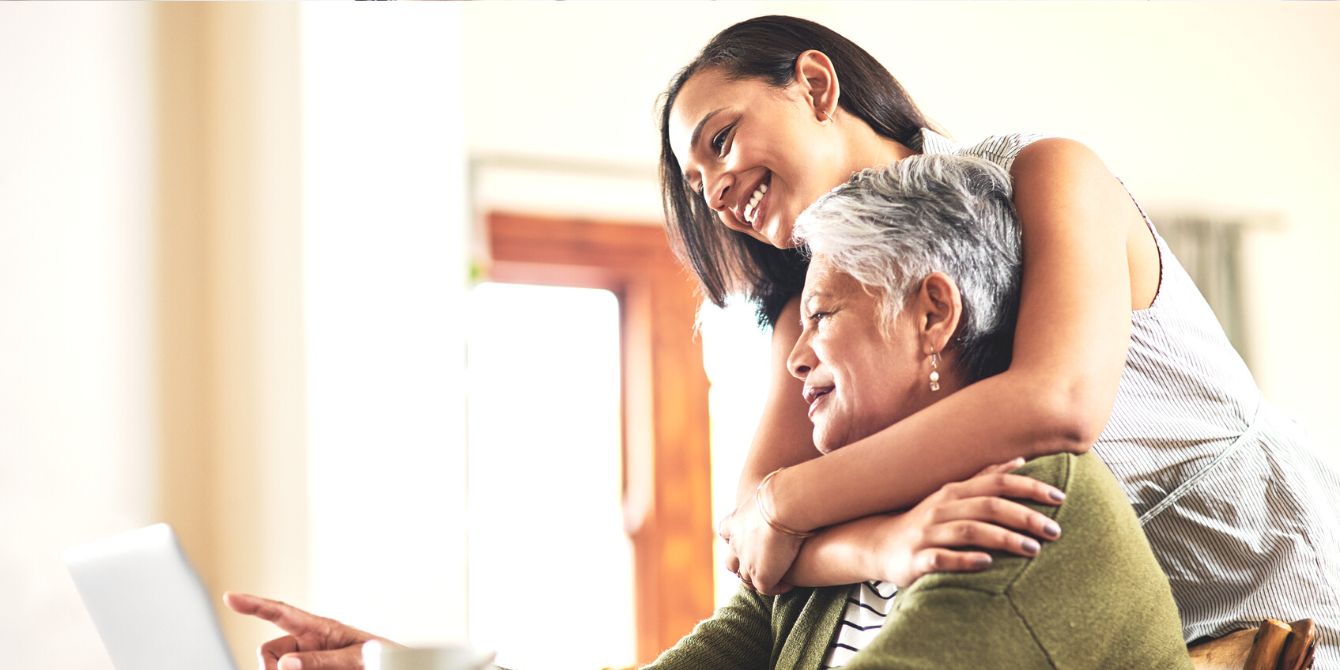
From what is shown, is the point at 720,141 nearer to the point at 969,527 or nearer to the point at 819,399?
the point at 819,399

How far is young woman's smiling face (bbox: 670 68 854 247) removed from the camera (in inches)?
67.8

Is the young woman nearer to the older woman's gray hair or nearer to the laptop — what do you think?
the older woman's gray hair

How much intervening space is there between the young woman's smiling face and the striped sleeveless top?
0.31 meters

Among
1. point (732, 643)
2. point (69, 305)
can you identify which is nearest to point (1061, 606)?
point (732, 643)

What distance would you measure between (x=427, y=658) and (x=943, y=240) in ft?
2.24

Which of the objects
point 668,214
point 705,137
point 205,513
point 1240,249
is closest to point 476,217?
point 205,513

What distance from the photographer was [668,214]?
2043mm

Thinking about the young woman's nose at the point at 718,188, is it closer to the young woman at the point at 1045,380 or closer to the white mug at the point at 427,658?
the young woman at the point at 1045,380

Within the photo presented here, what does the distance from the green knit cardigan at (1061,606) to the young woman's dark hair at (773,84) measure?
0.78m

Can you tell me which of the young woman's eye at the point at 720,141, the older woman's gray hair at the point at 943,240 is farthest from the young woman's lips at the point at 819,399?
the young woman's eye at the point at 720,141

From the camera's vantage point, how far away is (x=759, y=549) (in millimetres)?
1412

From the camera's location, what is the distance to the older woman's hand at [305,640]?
60.4 inches

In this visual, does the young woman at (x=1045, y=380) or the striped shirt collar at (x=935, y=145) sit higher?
the striped shirt collar at (x=935, y=145)

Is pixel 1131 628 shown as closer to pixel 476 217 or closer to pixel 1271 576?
pixel 1271 576
